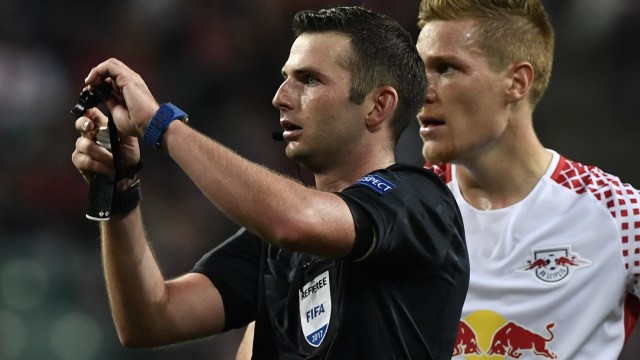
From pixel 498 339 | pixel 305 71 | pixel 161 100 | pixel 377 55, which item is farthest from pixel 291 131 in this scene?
pixel 161 100

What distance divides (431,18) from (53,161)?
13.1ft

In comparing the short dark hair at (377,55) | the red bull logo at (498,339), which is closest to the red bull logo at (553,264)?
the red bull logo at (498,339)

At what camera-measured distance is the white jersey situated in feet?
11.3

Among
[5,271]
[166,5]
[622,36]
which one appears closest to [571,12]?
[622,36]

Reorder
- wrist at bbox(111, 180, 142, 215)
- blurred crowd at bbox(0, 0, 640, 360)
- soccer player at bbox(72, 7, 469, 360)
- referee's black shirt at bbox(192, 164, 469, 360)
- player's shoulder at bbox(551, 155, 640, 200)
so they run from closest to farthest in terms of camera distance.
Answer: soccer player at bbox(72, 7, 469, 360), referee's black shirt at bbox(192, 164, 469, 360), wrist at bbox(111, 180, 142, 215), player's shoulder at bbox(551, 155, 640, 200), blurred crowd at bbox(0, 0, 640, 360)

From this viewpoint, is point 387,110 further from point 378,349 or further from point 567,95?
point 567,95

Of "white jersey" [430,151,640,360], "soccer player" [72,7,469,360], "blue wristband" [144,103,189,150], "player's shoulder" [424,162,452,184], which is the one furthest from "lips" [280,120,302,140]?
"player's shoulder" [424,162,452,184]

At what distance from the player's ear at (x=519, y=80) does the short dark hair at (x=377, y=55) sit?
107 cm

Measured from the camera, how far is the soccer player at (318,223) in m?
2.24

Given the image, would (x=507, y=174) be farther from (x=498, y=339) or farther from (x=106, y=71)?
(x=106, y=71)

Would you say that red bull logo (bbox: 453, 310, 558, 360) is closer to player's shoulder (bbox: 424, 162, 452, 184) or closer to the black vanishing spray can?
player's shoulder (bbox: 424, 162, 452, 184)

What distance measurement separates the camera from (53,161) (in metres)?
6.96

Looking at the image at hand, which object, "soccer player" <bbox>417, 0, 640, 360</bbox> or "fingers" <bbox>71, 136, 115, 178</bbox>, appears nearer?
"fingers" <bbox>71, 136, 115, 178</bbox>

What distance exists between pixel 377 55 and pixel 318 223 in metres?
0.71
